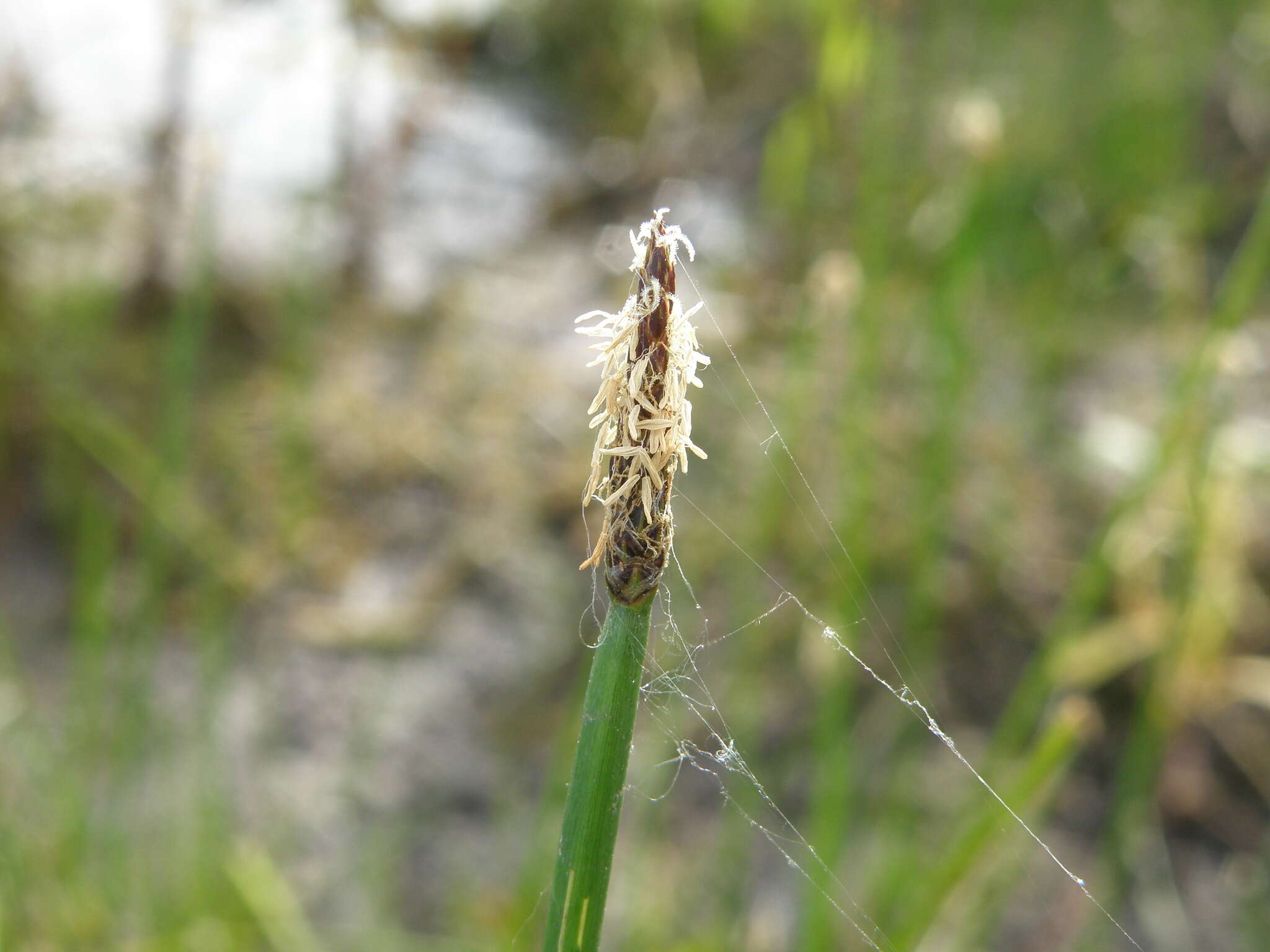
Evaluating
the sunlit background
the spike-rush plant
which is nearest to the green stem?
the spike-rush plant

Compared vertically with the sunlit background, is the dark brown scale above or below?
above

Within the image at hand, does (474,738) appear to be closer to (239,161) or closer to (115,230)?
(115,230)

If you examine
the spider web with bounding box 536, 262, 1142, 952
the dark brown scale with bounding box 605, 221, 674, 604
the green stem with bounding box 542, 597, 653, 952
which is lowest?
the spider web with bounding box 536, 262, 1142, 952

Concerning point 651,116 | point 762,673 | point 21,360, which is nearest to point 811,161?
point 651,116

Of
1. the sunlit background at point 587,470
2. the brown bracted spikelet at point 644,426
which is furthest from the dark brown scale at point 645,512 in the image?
the sunlit background at point 587,470

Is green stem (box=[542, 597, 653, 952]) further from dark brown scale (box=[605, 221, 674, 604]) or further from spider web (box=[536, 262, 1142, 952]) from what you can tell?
spider web (box=[536, 262, 1142, 952])

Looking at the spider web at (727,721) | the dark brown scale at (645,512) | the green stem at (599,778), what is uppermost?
the dark brown scale at (645,512)

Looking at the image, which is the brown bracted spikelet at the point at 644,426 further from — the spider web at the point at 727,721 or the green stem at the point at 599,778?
the spider web at the point at 727,721

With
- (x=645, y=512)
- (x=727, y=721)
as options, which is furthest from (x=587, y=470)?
(x=645, y=512)
